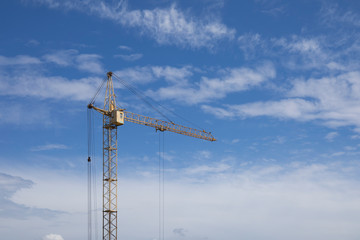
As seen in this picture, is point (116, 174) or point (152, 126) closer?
point (116, 174)

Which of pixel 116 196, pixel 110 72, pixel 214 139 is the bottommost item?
pixel 116 196

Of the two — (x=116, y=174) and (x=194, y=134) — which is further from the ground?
(x=194, y=134)

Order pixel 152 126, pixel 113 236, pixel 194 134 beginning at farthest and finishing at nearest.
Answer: pixel 194 134, pixel 152 126, pixel 113 236

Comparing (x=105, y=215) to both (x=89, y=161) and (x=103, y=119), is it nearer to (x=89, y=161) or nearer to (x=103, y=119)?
(x=89, y=161)

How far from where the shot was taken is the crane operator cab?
119 m

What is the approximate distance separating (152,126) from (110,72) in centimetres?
2273

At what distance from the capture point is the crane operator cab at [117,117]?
118875 millimetres

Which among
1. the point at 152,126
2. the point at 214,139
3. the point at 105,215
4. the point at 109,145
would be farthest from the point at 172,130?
the point at 105,215

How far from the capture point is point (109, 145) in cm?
11844

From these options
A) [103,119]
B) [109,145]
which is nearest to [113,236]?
[109,145]

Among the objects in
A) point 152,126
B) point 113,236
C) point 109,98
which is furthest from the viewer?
point 152,126

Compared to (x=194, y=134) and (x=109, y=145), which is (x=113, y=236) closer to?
(x=109, y=145)

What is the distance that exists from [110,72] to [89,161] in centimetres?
2757

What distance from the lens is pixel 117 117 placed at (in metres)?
119
